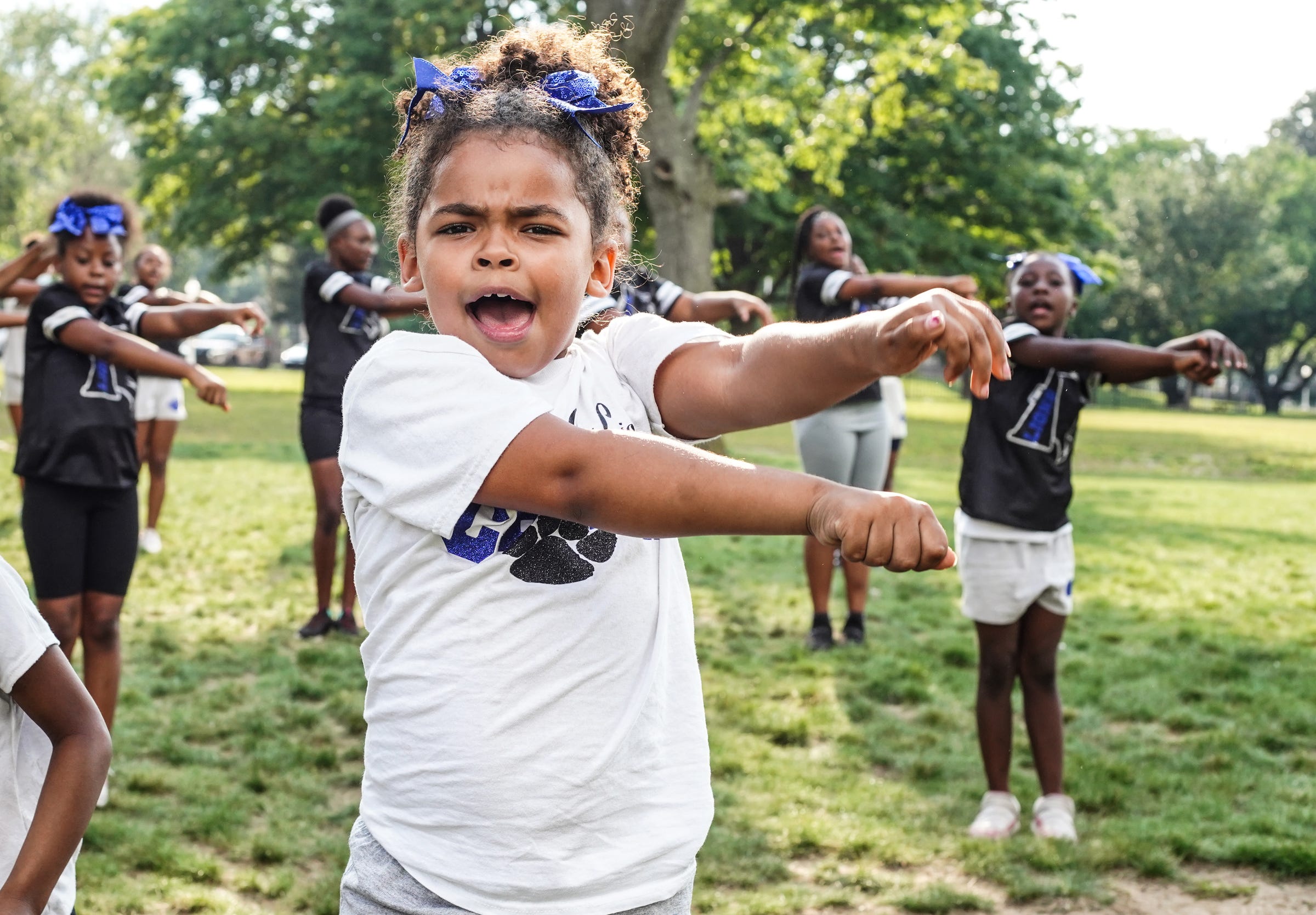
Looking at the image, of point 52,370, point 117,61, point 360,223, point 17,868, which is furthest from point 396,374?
point 117,61

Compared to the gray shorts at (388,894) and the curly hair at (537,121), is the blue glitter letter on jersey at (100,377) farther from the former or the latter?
the gray shorts at (388,894)

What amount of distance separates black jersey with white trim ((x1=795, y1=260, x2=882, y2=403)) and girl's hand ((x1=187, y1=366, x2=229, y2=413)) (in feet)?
10.9

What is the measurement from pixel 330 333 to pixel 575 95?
5.56 metres

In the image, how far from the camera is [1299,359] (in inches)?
2660

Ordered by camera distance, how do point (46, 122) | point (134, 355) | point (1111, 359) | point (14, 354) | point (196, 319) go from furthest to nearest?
point (46, 122) → point (14, 354) → point (196, 319) → point (134, 355) → point (1111, 359)

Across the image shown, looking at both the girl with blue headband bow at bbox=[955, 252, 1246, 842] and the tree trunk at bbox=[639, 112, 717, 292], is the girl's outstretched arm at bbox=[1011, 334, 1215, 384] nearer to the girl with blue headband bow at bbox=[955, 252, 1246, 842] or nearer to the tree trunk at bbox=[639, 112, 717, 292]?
the girl with blue headband bow at bbox=[955, 252, 1246, 842]

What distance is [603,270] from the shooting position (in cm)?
215

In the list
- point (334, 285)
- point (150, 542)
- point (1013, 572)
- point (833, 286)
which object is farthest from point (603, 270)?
point (150, 542)

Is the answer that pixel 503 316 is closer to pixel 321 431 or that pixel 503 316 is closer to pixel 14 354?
pixel 321 431

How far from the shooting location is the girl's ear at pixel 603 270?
212cm

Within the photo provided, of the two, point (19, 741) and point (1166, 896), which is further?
point (1166, 896)

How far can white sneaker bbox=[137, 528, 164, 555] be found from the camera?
9797mm

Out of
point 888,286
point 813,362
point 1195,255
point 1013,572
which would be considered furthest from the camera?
point 1195,255

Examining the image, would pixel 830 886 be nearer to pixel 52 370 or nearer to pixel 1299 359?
pixel 52 370
